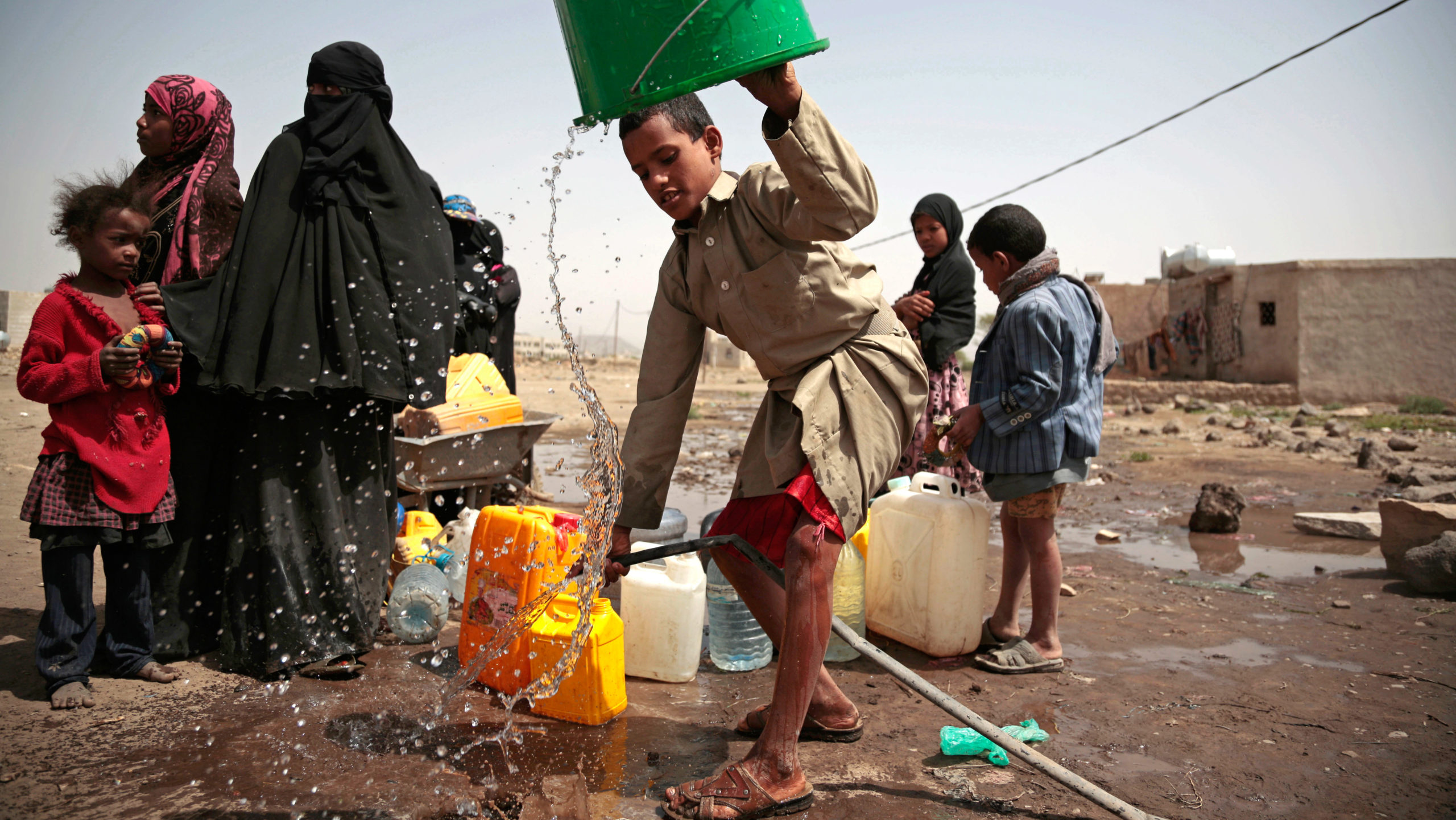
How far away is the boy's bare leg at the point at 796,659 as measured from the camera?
220 cm

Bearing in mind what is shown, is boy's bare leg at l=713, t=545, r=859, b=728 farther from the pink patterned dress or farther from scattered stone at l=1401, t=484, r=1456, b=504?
scattered stone at l=1401, t=484, r=1456, b=504

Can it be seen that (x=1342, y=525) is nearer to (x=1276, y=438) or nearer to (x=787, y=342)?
(x=787, y=342)

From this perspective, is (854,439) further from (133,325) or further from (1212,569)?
(1212,569)

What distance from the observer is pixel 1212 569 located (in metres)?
5.13

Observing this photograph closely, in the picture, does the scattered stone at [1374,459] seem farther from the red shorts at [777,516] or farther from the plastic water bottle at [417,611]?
the plastic water bottle at [417,611]

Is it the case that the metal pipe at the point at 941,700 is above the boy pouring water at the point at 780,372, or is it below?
below

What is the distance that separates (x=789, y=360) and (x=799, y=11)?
2.99 ft

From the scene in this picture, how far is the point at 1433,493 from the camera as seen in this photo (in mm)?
6012

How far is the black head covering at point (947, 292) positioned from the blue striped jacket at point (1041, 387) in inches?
32.6

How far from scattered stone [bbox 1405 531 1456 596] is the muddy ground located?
112 mm

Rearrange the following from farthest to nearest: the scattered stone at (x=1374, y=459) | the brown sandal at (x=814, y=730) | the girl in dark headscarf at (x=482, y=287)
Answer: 1. the scattered stone at (x=1374, y=459)
2. the girl in dark headscarf at (x=482, y=287)
3. the brown sandal at (x=814, y=730)

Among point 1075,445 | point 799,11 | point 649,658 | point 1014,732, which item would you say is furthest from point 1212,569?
point 799,11

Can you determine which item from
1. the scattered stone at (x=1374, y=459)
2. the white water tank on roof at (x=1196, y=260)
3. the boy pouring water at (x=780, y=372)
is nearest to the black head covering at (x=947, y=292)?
the boy pouring water at (x=780, y=372)

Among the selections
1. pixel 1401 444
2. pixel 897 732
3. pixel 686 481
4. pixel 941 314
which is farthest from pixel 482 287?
pixel 1401 444
